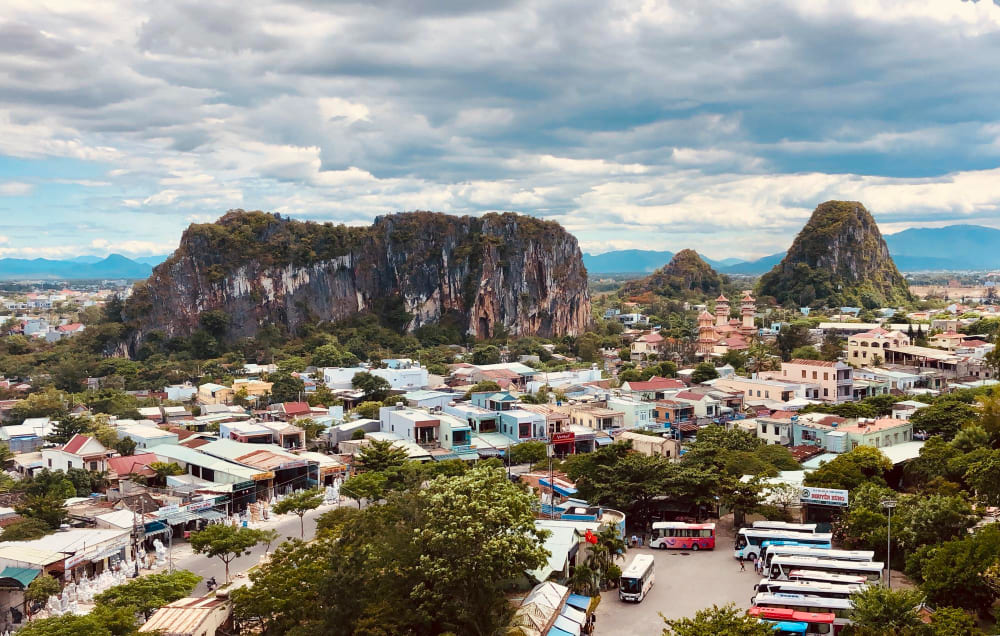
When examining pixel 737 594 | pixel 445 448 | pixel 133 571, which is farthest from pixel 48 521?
pixel 737 594

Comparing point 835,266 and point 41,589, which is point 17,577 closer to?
point 41,589

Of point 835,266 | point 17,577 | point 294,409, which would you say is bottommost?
point 17,577

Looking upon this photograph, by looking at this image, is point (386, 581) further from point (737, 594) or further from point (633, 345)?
point (633, 345)

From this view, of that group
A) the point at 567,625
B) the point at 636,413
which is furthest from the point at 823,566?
the point at 636,413

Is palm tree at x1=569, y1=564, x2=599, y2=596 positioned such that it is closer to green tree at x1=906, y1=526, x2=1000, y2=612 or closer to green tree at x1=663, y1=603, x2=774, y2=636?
green tree at x1=663, y1=603, x2=774, y2=636

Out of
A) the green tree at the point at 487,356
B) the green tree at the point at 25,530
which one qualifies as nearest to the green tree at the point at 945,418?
the green tree at the point at 25,530

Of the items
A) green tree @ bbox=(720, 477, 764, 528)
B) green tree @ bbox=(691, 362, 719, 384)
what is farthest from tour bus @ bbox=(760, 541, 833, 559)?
green tree @ bbox=(691, 362, 719, 384)
